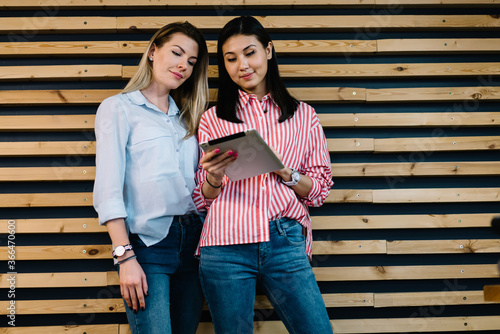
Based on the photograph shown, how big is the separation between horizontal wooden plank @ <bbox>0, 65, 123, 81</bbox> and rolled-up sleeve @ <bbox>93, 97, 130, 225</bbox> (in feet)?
2.44

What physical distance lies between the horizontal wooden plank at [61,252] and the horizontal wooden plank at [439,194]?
1.99m

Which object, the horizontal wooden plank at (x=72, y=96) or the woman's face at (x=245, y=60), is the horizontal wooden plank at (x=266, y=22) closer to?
the horizontal wooden plank at (x=72, y=96)

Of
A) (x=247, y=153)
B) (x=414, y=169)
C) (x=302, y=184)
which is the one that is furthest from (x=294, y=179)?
(x=414, y=169)

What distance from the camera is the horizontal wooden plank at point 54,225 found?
9.12ft

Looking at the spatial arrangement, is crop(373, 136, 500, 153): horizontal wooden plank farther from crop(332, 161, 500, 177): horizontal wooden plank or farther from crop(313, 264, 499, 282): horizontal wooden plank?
crop(313, 264, 499, 282): horizontal wooden plank

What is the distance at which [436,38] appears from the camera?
294 centimetres

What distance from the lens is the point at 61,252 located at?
2775 mm

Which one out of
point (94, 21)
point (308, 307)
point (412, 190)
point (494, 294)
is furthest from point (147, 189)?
point (412, 190)

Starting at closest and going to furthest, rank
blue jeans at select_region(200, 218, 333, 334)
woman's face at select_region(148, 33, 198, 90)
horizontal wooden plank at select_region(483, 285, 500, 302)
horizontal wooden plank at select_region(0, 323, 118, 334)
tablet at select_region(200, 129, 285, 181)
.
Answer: horizontal wooden plank at select_region(483, 285, 500, 302) < tablet at select_region(200, 129, 285, 181) < blue jeans at select_region(200, 218, 333, 334) < woman's face at select_region(148, 33, 198, 90) < horizontal wooden plank at select_region(0, 323, 118, 334)

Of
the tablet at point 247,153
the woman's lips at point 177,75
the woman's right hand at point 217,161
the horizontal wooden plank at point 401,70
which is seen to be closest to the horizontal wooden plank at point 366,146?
the horizontal wooden plank at point 401,70

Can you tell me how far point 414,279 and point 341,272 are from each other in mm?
525

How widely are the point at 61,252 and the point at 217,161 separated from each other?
1.57 metres

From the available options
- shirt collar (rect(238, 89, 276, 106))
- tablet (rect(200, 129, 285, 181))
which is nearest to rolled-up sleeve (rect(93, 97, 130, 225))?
tablet (rect(200, 129, 285, 181))

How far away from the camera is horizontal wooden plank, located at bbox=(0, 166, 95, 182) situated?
2807 mm
